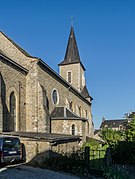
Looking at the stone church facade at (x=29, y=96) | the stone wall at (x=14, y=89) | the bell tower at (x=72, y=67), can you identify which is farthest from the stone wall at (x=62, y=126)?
the bell tower at (x=72, y=67)

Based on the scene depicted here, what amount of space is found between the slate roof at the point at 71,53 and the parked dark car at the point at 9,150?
34.3 metres

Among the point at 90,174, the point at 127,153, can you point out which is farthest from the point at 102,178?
the point at 127,153

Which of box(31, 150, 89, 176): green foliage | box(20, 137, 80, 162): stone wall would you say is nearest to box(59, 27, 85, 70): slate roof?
box(20, 137, 80, 162): stone wall

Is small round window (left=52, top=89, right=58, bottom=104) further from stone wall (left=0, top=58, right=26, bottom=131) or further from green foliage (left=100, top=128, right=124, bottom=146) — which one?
green foliage (left=100, top=128, right=124, bottom=146)

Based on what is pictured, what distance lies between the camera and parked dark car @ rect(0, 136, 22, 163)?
11.9m

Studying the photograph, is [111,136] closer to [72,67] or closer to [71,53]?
[72,67]

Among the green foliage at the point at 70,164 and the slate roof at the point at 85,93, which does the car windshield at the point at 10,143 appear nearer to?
the green foliage at the point at 70,164

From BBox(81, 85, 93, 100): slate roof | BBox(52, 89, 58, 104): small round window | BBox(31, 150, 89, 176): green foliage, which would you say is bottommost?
BBox(31, 150, 89, 176): green foliage

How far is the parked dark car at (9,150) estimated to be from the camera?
39.2 ft

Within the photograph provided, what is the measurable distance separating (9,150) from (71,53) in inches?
1459

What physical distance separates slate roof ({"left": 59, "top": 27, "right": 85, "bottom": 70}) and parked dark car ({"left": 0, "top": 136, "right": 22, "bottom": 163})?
34.3 meters

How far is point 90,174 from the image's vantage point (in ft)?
37.5

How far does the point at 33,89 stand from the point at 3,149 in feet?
35.9

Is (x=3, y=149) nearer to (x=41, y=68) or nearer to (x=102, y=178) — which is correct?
(x=102, y=178)
